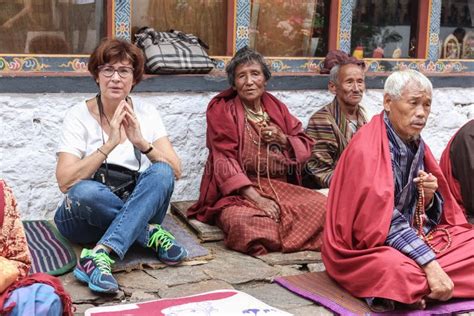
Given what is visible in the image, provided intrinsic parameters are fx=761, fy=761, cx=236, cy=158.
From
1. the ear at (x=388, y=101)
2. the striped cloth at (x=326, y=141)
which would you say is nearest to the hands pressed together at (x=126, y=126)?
the ear at (x=388, y=101)

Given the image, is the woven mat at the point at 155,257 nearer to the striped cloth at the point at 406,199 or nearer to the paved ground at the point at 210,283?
the paved ground at the point at 210,283

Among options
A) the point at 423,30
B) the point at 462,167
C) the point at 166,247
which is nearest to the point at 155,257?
the point at 166,247

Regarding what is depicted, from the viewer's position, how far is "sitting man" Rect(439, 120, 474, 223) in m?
4.99

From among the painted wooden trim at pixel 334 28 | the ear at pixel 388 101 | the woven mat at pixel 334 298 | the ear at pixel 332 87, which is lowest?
the woven mat at pixel 334 298

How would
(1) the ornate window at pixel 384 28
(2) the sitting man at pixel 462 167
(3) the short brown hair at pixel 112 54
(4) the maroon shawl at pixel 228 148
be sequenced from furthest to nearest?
(1) the ornate window at pixel 384 28 < (4) the maroon shawl at pixel 228 148 < (2) the sitting man at pixel 462 167 < (3) the short brown hair at pixel 112 54

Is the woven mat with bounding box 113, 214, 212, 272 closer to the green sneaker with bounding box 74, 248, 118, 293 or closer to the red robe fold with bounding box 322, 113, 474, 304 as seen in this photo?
the green sneaker with bounding box 74, 248, 118, 293

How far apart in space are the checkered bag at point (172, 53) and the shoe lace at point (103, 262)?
6.09 ft

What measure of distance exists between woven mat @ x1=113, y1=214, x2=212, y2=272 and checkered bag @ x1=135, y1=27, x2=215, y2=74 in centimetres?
124

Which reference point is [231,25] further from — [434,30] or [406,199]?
[406,199]

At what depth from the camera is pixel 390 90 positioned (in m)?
4.12

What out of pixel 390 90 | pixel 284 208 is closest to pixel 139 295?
pixel 284 208

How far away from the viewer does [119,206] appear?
4422 millimetres

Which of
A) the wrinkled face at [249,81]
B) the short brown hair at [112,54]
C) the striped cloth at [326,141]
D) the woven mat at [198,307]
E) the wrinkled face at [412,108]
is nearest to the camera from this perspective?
the woven mat at [198,307]

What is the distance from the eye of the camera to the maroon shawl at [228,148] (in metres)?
5.25
